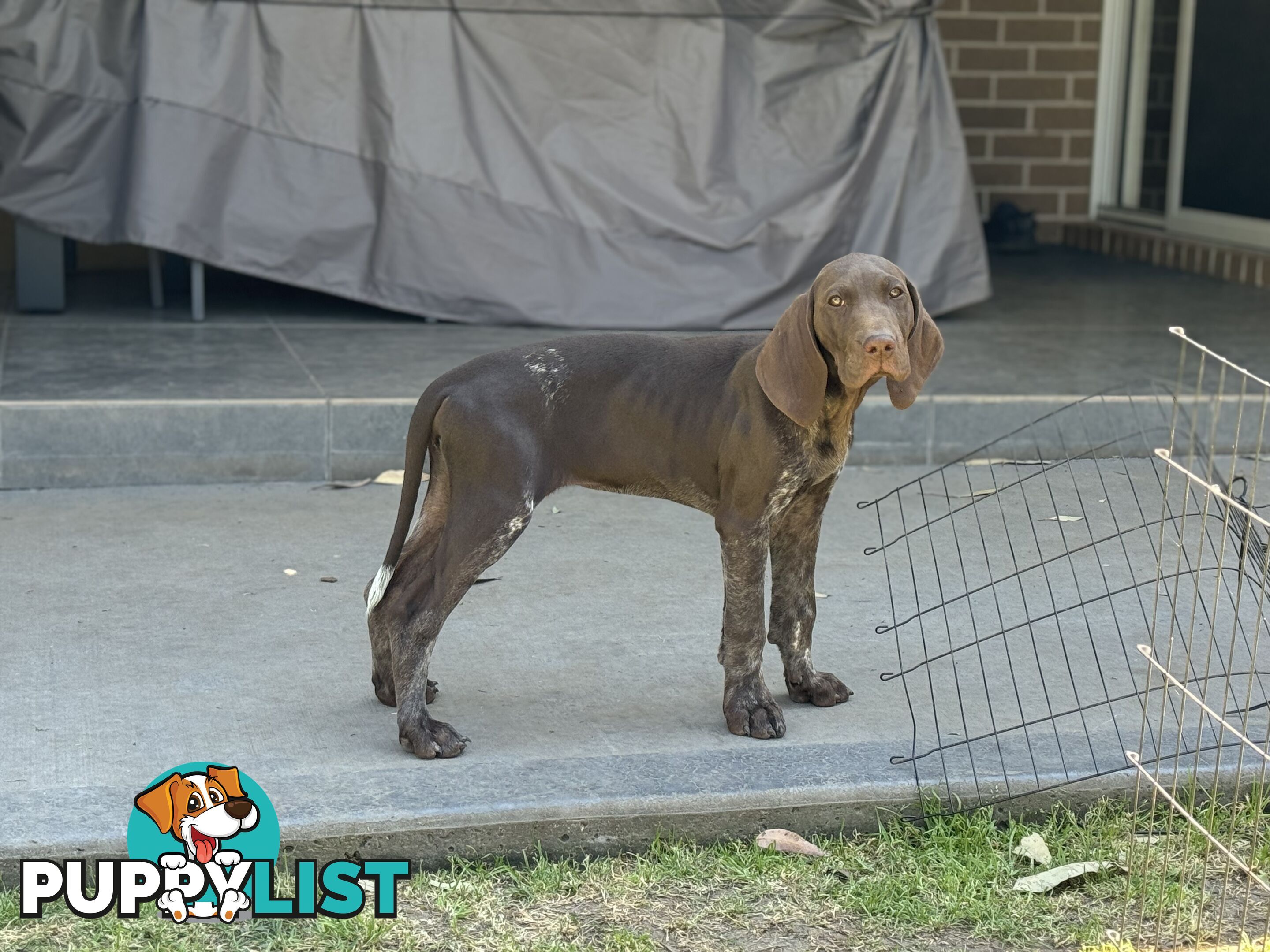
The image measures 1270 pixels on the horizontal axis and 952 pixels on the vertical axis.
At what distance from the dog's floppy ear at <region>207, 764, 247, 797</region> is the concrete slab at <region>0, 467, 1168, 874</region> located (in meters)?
0.07

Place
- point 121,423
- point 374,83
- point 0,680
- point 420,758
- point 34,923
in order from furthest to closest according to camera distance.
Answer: point 374,83
point 121,423
point 0,680
point 420,758
point 34,923

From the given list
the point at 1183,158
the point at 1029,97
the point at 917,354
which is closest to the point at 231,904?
the point at 917,354

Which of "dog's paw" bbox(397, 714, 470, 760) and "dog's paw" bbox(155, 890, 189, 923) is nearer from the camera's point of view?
"dog's paw" bbox(155, 890, 189, 923)

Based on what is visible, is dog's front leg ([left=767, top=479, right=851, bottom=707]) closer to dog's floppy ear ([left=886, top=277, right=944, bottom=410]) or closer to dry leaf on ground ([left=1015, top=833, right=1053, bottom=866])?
dog's floppy ear ([left=886, top=277, right=944, bottom=410])

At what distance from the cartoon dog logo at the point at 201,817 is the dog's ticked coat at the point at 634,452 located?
442mm

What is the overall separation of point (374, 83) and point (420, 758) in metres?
4.52

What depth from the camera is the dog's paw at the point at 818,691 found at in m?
3.68

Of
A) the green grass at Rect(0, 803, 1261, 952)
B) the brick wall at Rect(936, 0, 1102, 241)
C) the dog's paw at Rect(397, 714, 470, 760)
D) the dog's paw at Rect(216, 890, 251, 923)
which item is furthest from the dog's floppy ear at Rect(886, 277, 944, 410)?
the brick wall at Rect(936, 0, 1102, 241)

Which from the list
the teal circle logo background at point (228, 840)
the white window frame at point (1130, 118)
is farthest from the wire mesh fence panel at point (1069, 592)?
the white window frame at point (1130, 118)

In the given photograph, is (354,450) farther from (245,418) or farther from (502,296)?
(502,296)

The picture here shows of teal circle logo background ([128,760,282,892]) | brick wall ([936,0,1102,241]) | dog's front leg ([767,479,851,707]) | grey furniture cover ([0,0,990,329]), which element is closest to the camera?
teal circle logo background ([128,760,282,892])

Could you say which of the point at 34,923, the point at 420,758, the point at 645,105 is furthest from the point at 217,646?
the point at 645,105

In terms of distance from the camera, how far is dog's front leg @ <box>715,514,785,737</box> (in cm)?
339

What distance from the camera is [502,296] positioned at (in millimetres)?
7281
